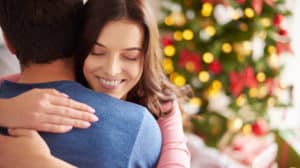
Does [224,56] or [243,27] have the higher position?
[243,27]

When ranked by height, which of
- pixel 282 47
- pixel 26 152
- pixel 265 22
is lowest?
pixel 26 152

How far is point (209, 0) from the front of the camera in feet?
7.35

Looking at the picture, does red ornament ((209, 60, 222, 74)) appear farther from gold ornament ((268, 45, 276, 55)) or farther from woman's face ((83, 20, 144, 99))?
woman's face ((83, 20, 144, 99))

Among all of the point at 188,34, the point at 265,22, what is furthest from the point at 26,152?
the point at 265,22

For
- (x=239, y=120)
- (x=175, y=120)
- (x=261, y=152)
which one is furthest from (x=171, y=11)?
(x=175, y=120)

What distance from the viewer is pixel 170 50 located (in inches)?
93.4

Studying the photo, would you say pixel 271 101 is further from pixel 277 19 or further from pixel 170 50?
pixel 170 50

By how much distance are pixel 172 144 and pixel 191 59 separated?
4.13 feet

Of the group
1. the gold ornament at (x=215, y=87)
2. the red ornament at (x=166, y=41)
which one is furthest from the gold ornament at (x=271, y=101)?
the red ornament at (x=166, y=41)

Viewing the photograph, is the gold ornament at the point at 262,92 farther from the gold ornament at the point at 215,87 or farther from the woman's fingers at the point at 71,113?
the woman's fingers at the point at 71,113

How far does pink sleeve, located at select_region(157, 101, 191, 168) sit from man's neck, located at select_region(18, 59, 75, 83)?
31 centimetres

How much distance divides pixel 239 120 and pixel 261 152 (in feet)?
0.88

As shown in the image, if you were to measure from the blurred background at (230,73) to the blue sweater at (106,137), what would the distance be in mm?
1400

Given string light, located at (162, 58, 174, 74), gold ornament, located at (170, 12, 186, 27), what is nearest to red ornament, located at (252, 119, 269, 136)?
string light, located at (162, 58, 174, 74)
